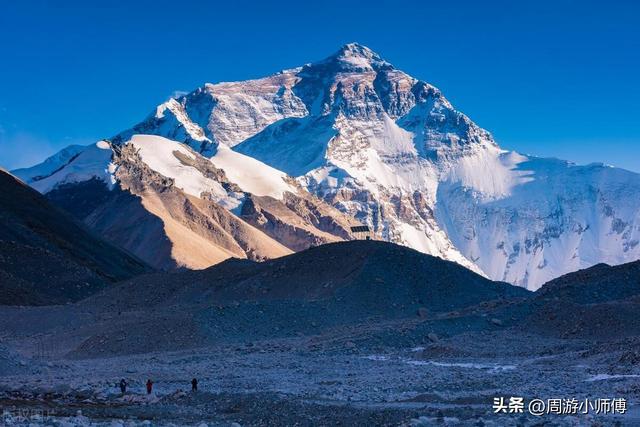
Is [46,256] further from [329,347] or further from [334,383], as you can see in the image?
[334,383]

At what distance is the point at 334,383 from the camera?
36.8m

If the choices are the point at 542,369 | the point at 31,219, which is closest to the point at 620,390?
the point at 542,369

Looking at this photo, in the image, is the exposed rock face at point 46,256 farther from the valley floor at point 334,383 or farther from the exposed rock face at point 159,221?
the valley floor at point 334,383

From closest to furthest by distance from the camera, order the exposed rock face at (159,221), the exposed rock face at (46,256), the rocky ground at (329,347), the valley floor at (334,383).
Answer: the valley floor at (334,383) → the rocky ground at (329,347) → the exposed rock face at (46,256) → the exposed rock face at (159,221)

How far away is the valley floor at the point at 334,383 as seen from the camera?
26.8 m

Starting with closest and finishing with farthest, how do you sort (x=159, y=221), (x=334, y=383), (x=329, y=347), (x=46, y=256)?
(x=334, y=383) → (x=329, y=347) → (x=46, y=256) → (x=159, y=221)

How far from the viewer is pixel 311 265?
68.6 m

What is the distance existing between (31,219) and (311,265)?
176 ft

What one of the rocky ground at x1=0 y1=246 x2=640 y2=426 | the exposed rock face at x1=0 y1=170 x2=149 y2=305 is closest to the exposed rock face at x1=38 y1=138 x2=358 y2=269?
the exposed rock face at x1=0 y1=170 x2=149 y2=305

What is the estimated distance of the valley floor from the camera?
26.8 m

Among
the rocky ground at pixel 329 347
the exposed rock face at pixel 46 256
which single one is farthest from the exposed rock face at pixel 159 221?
the rocky ground at pixel 329 347

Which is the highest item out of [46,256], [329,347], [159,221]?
[159,221]

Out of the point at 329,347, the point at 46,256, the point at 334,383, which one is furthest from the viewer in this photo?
the point at 46,256

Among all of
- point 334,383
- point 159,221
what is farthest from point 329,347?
point 159,221
